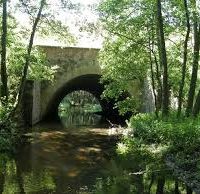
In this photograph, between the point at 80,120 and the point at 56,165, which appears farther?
the point at 80,120

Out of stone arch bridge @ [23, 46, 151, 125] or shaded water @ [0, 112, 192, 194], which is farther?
stone arch bridge @ [23, 46, 151, 125]

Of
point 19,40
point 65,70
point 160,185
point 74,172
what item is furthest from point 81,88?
point 160,185

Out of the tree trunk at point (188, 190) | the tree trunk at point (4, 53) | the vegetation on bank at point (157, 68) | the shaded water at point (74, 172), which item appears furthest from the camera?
the tree trunk at point (4, 53)

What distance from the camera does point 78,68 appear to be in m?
27.1

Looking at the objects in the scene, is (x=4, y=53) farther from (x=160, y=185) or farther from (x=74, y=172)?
(x=160, y=185)

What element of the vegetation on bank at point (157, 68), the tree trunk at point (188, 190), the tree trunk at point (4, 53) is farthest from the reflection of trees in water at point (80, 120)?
the tree trunk at point (188, 190)

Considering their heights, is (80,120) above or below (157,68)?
below

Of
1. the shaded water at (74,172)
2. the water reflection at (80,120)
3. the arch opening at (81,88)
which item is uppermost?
the arch opening at (81,88)

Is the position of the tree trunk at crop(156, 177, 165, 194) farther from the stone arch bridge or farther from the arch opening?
the arch opening

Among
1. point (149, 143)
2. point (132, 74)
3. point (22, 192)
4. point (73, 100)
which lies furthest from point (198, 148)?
point (73, 100)

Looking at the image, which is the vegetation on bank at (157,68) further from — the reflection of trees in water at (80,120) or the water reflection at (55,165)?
the reflection of trees in water at (80,120)

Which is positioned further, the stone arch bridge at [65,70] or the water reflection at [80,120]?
the water reflection at [80,120]

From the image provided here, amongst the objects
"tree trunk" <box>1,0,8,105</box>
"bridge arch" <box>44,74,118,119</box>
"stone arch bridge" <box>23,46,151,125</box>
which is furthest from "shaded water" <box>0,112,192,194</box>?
"bridge arch" <box>44,74,118,119</box>

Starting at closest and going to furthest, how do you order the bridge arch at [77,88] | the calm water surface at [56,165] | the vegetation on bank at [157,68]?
the calm water surface at [56,165], the vegetation on bank at [157,68], the bridge arch at [77,88]
